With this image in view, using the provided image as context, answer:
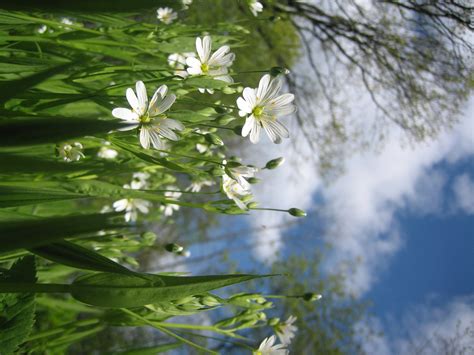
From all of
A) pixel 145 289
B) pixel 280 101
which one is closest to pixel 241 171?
pixel 280 101

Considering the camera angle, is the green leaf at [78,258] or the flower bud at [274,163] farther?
the flower bud at [274,163]

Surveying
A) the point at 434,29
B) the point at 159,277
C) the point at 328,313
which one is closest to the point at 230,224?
the point at 328,313

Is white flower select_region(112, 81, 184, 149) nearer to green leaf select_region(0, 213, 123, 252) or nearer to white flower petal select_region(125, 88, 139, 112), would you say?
white flower petal select_region(125, 88, 139, 112)

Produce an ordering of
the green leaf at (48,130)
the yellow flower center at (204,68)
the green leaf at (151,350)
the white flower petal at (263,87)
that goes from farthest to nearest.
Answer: the green leaf at (151,350) < the yellow flower center at (204,68) < the white flower petal at (263,87) < the green leaf at (48,130)

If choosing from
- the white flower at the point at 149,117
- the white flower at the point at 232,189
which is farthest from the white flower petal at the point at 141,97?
the white flower at the point at 232,189

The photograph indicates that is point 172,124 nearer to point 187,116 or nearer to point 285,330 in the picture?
point 187,116

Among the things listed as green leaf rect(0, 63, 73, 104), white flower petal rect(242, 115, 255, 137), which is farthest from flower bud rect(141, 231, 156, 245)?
green leaf rect(0, 63, 73, 104)

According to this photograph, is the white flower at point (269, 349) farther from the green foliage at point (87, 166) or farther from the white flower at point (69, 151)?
the white flower at point (69, 151)

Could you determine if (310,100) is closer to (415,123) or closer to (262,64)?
(262,64)
